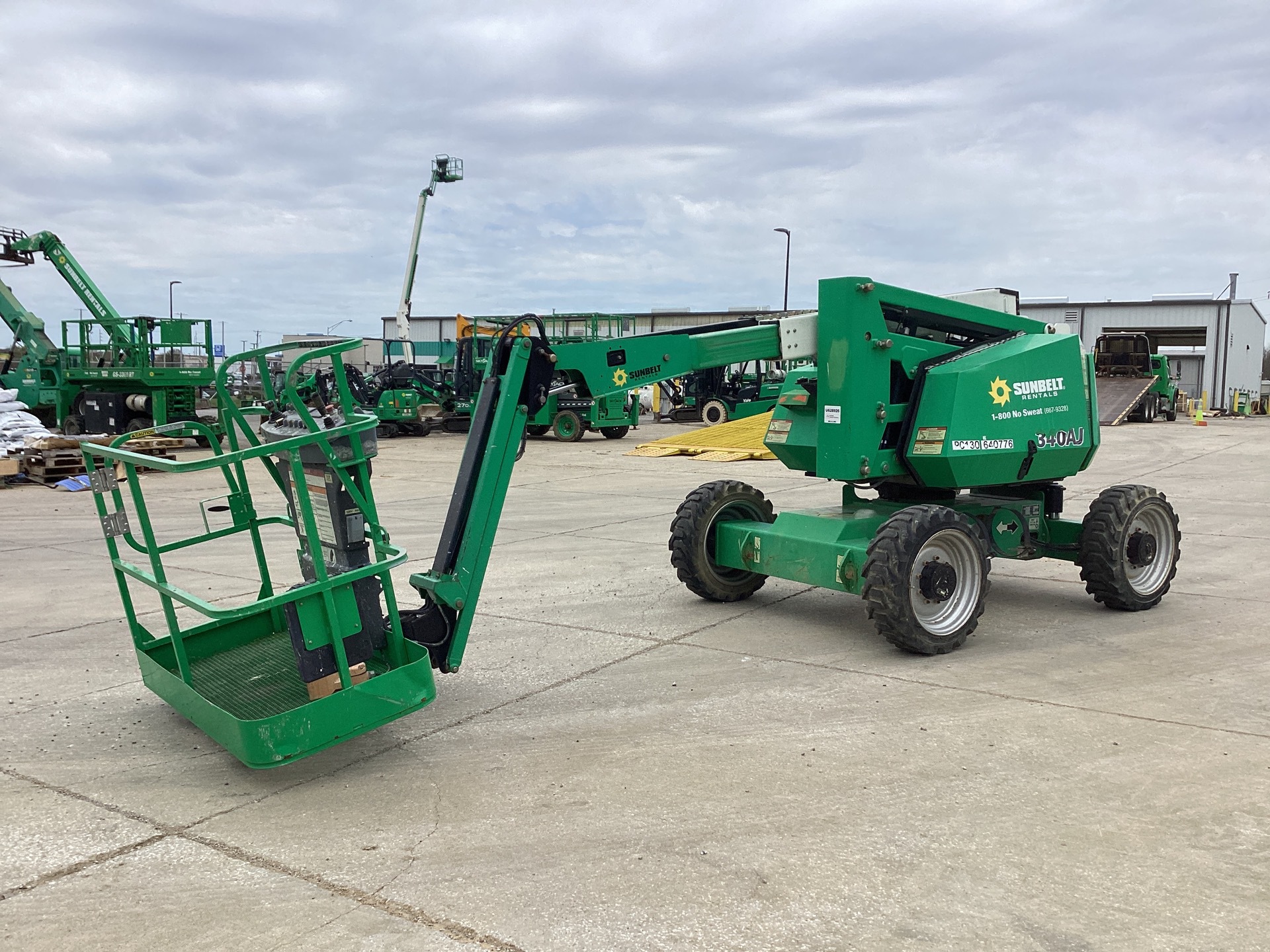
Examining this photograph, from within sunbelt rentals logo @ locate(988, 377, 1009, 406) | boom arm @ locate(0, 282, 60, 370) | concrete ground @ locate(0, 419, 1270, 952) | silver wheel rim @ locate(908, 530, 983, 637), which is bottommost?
concrete ground @ locate(0, 419, 1270, 952)

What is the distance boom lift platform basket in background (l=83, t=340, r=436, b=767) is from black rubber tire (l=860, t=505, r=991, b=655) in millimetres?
2626

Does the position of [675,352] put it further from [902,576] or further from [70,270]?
[70,270]

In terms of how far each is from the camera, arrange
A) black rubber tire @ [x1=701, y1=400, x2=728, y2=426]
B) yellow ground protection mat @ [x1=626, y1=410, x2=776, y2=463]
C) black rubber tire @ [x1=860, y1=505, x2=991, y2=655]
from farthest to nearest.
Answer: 1. black rubber tire @ [x1=701, y1=400, x2=728, y2=426]
2. yellow ground protection mat @ [x1=626, y1=410, x2=776, y2=463]
3. black rubber tire @ [x1=860, y1=505, x2=991, y2=655]

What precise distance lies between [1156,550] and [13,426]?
57.1ft

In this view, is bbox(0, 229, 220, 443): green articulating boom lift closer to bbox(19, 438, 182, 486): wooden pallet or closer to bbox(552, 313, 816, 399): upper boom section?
bbox(19, 438, 182, 486): wooden pallet

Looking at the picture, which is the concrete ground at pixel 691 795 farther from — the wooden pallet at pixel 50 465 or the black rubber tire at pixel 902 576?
the wooden pallet at pixel 50 465

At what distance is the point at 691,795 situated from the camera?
398cm

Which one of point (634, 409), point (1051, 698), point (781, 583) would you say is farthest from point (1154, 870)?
point (634, 409)

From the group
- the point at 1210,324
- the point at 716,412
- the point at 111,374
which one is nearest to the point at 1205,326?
the point at 1210,324

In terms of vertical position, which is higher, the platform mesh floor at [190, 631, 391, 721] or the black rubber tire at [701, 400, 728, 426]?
the black rubber tire at [701, 400, 728, 426]

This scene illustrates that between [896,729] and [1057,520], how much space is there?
3.25 meters

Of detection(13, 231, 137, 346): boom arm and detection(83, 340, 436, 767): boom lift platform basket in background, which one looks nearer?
detection(83, 340, 436, 767): boom lift platform basket in background

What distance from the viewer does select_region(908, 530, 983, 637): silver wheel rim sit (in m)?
5.88

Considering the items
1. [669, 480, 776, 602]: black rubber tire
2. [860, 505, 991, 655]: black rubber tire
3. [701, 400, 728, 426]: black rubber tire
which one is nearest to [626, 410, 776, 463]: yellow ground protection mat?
[701, 400, 728, 426]: black rubber tire
